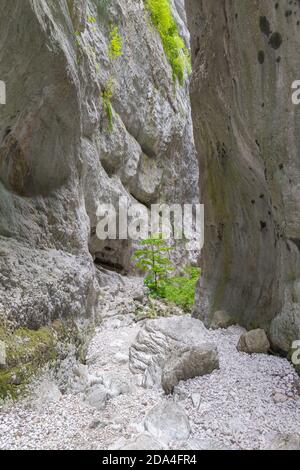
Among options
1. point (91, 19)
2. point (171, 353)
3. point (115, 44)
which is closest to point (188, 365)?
point (171, 353)

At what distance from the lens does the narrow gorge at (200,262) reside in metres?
3.37

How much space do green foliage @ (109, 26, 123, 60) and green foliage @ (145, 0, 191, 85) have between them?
391cm

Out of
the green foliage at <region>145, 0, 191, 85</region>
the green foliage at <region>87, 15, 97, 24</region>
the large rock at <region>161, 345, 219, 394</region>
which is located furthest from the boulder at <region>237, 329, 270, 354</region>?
the green foliage at <region>145, 0, 191, 85</region>

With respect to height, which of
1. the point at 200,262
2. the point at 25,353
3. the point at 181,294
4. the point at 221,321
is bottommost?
the point at 181,294

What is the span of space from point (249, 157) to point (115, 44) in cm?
897

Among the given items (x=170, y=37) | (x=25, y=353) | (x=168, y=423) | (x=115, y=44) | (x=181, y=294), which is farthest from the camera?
(x=170, y=37)

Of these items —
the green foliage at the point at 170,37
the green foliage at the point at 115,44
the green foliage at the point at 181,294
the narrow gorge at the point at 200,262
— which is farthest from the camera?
the green foliage at the point at 170,37

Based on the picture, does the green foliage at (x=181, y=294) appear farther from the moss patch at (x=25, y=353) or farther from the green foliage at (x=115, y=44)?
the green foliage at (x=115, y=44)

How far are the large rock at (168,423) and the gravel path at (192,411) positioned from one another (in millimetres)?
81

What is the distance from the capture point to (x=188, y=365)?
13.0 feet

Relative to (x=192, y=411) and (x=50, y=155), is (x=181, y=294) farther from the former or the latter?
(x=192, y=411)

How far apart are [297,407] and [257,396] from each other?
1.24 feet

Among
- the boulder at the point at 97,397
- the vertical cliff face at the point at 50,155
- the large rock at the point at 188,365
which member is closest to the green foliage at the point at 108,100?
the vertical cliff face at the point at 50,155

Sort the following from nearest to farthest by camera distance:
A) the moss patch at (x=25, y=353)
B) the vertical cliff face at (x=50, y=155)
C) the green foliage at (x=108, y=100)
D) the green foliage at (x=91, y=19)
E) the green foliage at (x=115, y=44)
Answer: the moss patch at (x=25, y=353)
the vertical cliff face at (x=50, y=155)
the green foliage at (x=91, y=19)
the green foliage at (x=108, y=100)
the green foliage at (x=115, y=44)
